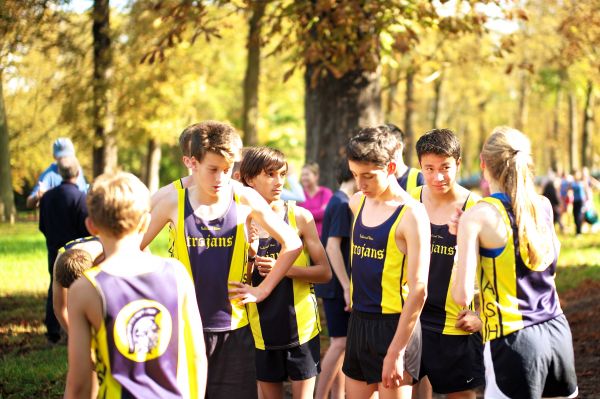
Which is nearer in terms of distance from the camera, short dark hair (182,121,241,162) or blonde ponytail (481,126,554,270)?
blonde ponytail (481,126,554,270)

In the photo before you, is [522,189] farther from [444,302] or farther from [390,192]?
[444,302]

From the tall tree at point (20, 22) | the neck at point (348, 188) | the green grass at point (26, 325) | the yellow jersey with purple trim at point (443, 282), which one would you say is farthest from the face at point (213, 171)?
the tall tree at point (20, 22)

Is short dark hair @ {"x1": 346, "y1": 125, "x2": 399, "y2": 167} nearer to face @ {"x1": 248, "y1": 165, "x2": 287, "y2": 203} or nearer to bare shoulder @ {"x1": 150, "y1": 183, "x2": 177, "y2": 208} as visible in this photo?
face @ {"x1": 248, "y1": 165, "x2": 287, "y2": 203}

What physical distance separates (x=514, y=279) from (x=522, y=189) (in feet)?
1.50

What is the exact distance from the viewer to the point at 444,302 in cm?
548

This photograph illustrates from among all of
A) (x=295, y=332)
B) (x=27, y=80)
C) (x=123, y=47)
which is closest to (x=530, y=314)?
(x=295, y=332)

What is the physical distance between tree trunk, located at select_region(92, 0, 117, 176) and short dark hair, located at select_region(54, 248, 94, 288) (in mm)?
13898

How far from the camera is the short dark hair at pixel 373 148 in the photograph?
488cm

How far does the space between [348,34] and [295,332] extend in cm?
661

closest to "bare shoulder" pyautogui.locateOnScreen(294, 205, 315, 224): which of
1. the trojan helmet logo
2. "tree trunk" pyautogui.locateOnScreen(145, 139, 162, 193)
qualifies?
the trojan helmet logo

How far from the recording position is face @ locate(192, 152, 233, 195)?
4.72 meters

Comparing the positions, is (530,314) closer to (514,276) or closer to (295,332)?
(514,276)

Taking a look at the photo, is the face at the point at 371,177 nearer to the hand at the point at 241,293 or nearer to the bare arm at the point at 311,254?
the hand at the point at 241,293

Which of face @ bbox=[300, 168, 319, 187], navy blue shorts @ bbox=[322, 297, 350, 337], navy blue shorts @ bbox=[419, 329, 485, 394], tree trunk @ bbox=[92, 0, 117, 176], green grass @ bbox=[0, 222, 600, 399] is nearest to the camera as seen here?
navy blue shorts @ bbox=[419, 329, 485, 394]
